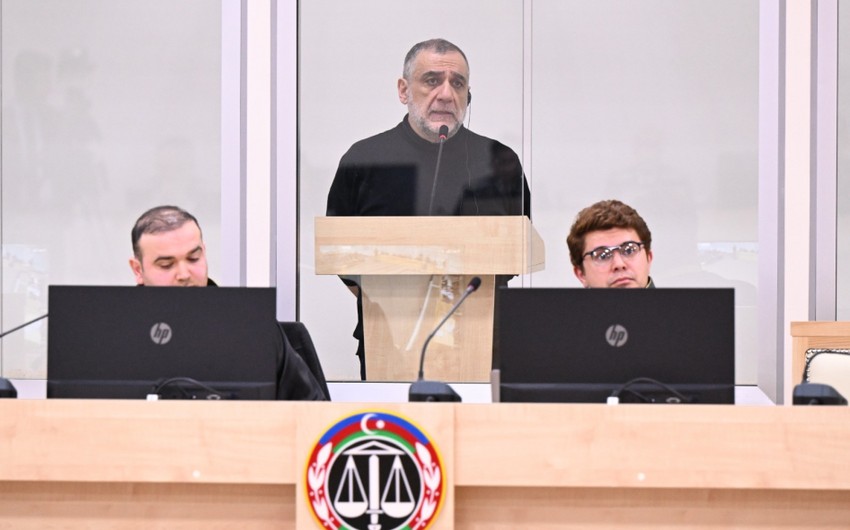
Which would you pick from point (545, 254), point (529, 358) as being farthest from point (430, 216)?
point (529, 358)

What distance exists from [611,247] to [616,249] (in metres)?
0.02

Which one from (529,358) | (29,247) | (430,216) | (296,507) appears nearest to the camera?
(296,507)

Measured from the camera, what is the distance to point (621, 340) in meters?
1.66

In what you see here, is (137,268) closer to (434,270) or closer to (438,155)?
(434,270)

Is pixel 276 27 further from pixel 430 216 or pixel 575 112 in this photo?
pixel 575 112

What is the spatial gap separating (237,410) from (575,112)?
8.95ft

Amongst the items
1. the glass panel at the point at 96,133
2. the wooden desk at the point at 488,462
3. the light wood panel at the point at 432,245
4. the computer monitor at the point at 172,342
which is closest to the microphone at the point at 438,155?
the light wood panel at the point at 432,245

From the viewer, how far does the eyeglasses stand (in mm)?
2594

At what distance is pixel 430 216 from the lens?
3.76m

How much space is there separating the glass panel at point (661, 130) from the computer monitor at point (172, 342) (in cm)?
222

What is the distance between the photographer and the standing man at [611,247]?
2576 millimetres

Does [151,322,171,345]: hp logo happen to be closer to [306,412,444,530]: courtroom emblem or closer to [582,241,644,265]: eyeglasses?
[306,412,444,530]: courtroom emblem

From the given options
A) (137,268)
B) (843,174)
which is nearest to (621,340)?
(137,268)

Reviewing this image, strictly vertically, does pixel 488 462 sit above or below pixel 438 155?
below
